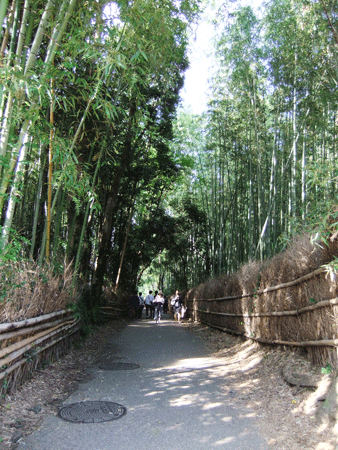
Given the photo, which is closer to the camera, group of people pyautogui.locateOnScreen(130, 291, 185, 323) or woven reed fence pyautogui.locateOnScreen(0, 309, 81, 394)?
woven reed fence pyautogui.locateOnScreen(0, 309, 81, 394)

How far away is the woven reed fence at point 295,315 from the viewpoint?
3470mm

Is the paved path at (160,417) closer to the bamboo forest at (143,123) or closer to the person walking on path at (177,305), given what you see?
the bamboo forest at (143,123)

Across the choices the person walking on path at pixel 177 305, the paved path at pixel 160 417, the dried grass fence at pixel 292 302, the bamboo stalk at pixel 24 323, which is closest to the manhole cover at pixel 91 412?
the paved path at pixel 160 417

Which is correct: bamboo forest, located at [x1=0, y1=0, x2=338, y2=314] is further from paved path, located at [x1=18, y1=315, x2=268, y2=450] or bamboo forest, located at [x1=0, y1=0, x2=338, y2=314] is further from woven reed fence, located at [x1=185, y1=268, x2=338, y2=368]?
paved path, located at [x1=18, y1=315, x2=268, y2=450]

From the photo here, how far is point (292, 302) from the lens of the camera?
459 centimetres

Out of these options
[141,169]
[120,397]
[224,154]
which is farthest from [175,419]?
[141,169]

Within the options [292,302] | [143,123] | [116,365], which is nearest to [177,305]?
[143,123]

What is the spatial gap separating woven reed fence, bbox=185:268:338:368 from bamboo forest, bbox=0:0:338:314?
0.66 metres

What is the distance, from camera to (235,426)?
299 cm

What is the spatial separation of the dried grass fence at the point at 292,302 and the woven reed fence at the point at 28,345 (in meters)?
2.71

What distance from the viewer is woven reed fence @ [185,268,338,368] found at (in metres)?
3.47

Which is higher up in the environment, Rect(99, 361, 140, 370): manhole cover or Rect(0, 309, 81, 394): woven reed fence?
Rect(0, 309, 81, 394): woven reed fence

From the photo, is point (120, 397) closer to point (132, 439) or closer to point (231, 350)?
point (132, 439)

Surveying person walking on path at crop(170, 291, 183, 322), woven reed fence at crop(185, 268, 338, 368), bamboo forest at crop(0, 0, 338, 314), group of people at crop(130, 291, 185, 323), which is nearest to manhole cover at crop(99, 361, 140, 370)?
bamboo forest at crop(0, 0, 338, 314)
